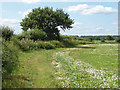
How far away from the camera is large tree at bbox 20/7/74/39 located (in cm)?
3480

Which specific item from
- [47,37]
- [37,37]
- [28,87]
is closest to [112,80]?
[28,87]

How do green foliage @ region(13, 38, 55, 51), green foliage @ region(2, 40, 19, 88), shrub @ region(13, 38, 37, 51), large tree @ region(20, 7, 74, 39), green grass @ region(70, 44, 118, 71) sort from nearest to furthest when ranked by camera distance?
green foliage @ region(2, 40, 19, 88) < green grass @ region(70, 44, 118, 71) < shrub @ region(13, 38, 37, 51) < green foliage @ region(13, 38, 55, 51) < large tree @ region(20, 7, 74, 39)

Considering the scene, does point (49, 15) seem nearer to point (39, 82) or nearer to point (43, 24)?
point (43, 24)

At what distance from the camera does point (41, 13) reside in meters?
35.5

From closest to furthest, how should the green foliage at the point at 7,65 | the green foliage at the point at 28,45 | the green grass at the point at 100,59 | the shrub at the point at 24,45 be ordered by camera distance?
the green foliage at the point at 7,65
the green grass at the point at 100,59
the shrub at the point at 24,45
the green foliage at the point at 28,45

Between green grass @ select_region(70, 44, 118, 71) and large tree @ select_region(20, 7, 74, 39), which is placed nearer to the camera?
green grass @ select_region(70, 44, 118, 71)

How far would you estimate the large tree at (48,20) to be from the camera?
34.8 meters

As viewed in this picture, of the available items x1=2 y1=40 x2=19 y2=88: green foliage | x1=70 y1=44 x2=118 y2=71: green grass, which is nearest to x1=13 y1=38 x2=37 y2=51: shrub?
x1=70 y1=44 x2=118 y2=71: green grass

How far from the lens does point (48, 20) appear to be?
34.1 metres

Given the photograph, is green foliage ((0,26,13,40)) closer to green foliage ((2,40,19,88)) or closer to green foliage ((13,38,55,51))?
green foliage ((13,38,55,51))

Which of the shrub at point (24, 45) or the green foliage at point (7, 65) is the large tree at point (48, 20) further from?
the green foliage at point (7, 65)

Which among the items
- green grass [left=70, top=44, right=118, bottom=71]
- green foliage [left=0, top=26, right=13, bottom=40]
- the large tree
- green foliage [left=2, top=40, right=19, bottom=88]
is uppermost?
the large tree

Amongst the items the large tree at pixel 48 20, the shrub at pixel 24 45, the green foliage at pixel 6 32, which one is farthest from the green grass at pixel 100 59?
the large tree at pixel 48 20

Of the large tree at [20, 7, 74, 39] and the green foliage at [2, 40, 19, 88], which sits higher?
the large tree at [20, 7, 74, 39]
